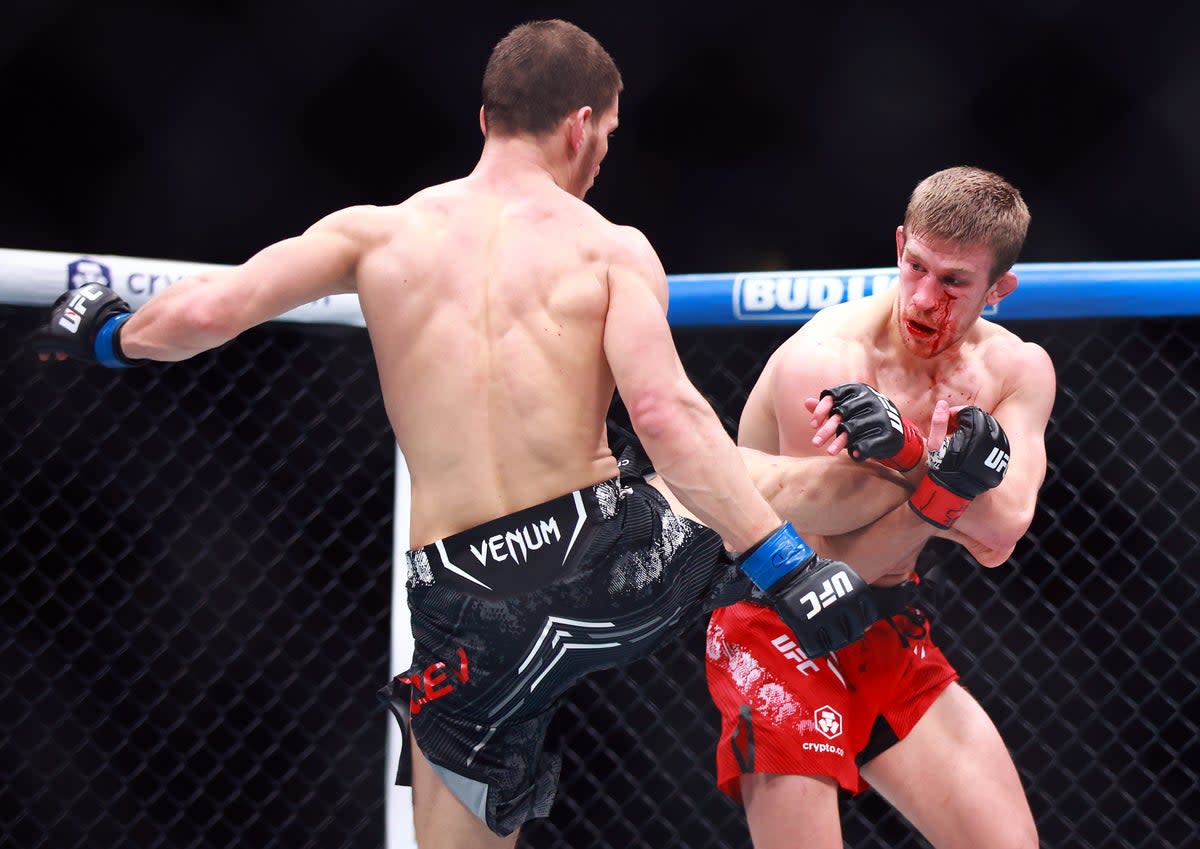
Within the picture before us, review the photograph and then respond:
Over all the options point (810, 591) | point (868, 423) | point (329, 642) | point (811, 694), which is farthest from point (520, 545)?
point (329, 642)

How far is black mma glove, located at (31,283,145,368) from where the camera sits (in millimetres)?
1734

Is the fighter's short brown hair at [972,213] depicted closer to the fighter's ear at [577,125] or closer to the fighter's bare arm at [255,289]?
the fighter's ear at [577,125]

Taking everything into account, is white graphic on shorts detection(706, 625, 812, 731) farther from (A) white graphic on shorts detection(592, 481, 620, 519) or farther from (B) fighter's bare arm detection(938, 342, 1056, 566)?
(A) white graphic on shorts detection(592, 481, 620, 519)

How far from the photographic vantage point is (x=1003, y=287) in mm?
1983

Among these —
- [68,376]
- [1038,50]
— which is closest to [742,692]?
[1038,50]

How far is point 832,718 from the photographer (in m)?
1.94

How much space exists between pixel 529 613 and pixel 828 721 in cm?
56

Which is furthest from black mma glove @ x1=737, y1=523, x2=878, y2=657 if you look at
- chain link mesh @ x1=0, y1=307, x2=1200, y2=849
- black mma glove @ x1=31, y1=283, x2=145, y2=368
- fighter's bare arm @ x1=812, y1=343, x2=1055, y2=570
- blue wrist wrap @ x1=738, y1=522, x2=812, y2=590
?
chain link mesh @ x1=0, y1=307, x2=1200, y2=849

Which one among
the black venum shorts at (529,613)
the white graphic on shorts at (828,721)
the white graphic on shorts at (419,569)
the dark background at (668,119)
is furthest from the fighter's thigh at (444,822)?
the dark background at (668,119)

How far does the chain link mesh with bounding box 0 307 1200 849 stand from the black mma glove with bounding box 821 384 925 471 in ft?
4.01

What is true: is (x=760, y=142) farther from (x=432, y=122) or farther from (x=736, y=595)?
(x=736, y=595)

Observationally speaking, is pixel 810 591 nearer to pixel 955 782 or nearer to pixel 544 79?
pixel 955 782

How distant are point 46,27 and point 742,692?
228 cm

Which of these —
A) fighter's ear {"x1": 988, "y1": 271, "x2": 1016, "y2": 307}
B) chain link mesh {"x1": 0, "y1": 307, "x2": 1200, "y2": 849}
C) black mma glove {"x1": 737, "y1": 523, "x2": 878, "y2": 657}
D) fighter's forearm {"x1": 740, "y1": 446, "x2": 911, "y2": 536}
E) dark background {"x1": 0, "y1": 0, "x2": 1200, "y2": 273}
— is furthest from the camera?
dark background {"x1": 0, "y1": 0, "x2": 1200, "y2": 273}
